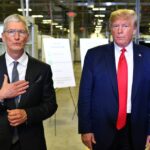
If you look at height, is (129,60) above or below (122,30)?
below

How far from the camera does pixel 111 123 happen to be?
2498 mm

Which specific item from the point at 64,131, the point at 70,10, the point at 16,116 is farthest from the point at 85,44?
the point at 70,10

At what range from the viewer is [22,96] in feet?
6.78

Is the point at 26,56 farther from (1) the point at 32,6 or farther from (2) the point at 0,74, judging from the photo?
(1) the point at 32,6

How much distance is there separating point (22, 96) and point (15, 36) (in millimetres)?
370

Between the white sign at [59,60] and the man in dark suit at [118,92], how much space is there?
3.02m

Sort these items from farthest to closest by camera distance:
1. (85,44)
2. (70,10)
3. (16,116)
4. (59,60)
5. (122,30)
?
(70,10), (59,60), (85,44), (122,30), (16,116)

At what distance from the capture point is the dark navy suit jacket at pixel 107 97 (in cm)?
244

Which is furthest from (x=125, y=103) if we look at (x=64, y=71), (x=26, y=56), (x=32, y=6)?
(x=32, y=6)

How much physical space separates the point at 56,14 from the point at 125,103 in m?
10.3

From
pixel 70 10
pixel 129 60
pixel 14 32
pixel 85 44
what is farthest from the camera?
pixel 70 10

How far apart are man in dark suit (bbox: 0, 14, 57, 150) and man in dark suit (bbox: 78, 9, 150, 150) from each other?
0.43 m

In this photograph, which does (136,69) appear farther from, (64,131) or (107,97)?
(64,131)

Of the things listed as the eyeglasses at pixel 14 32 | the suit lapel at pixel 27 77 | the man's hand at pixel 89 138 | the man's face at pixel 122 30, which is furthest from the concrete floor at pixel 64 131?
the eyeglasses at pixel 14 32
